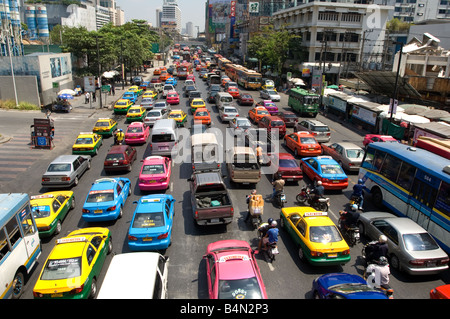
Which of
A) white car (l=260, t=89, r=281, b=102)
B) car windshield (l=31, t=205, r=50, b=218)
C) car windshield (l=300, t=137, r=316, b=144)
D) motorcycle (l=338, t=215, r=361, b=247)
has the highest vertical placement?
white car (l=260, t=89, r=281, b=102)

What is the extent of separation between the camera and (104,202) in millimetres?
14680

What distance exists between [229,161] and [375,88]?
28.9 metres

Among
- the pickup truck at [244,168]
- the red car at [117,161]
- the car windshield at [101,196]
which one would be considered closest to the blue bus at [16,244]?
the car windshield at [101,196]

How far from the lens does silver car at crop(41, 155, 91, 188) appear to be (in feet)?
59.0

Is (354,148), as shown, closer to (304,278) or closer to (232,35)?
(304,278)

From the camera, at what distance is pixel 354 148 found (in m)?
21.3

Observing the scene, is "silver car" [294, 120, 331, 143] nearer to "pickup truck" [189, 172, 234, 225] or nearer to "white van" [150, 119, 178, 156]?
"white van" [150, 119, 178, 156]

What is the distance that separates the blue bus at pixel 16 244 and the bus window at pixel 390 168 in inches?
595

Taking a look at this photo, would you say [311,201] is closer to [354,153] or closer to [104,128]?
[354,153]

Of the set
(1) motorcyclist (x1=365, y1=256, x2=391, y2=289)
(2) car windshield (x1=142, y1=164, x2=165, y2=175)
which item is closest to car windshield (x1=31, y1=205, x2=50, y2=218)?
(2) car windshield (x1=142, y1=164, x2=165, y2=175)

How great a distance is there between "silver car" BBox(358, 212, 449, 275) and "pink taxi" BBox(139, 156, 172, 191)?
1021 cm

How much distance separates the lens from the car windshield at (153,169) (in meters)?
17.9

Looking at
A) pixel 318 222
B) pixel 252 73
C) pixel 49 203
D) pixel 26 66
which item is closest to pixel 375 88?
pixel 252 73

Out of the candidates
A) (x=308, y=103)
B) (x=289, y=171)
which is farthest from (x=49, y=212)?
(x=308, y=103)
